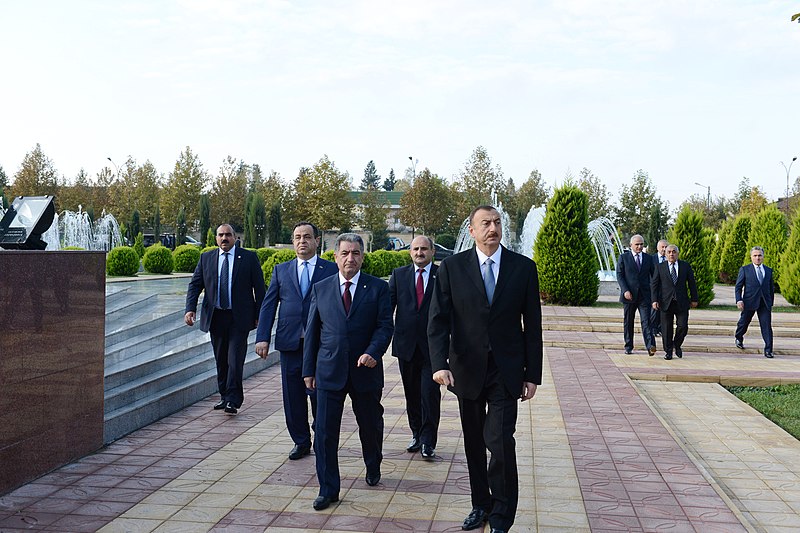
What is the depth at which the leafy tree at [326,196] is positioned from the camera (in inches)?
2037

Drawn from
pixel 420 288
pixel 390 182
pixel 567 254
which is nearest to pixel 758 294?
pixel 567 254

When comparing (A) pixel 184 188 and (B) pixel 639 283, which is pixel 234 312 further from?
(A) pixel 184 188

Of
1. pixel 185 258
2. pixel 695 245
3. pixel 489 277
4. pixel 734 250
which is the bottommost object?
pixel 185 258

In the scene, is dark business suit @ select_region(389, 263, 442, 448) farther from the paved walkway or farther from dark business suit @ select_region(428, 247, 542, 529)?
dark business suit @ select_region(428, 247, 542, 529)

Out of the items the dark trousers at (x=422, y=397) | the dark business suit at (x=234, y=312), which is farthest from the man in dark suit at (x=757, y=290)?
the dark business suit at (x=234, y=312)

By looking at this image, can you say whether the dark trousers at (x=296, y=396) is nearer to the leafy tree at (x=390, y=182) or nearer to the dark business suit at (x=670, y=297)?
the dark business suit at (x=670, y=297)

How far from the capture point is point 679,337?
12602 millimetres

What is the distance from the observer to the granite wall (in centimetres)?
508

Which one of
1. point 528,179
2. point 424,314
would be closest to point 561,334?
point 424,314

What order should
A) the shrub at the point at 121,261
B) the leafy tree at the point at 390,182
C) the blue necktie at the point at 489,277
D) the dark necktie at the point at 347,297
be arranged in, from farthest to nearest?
the leafy tree at the point at 390,182, the shrub at the point at 121,261, the dark necktie at the point at 347,297, the blue necktie at the point at 489,277

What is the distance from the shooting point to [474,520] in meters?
4.55

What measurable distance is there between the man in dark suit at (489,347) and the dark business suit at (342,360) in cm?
79

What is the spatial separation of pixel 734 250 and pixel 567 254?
17647mm

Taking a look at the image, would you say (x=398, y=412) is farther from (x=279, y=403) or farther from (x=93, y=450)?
(x=93, y=450)
